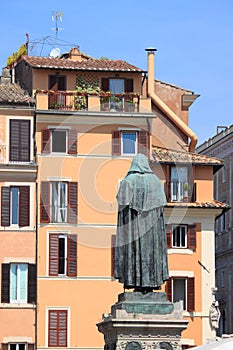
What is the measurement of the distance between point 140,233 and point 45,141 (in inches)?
1115

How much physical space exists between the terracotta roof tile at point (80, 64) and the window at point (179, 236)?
776 centimetres

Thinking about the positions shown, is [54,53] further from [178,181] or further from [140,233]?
[140,233]

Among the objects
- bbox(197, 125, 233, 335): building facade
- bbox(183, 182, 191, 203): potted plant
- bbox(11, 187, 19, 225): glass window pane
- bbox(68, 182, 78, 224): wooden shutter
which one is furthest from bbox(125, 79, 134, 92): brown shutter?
bbox(197, 125, 233, 335): building facade

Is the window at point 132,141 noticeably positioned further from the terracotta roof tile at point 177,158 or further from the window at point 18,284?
the window at point 18,284

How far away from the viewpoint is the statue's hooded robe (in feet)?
119

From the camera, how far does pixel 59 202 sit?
210 ft

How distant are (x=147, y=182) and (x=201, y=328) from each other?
2907cm

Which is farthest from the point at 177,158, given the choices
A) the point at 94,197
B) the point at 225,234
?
the point at 225,234

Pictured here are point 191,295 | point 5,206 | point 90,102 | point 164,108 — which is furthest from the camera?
point 164,108

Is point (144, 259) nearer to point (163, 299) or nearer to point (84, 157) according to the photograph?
point (163, 299)

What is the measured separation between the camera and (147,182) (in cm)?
3656

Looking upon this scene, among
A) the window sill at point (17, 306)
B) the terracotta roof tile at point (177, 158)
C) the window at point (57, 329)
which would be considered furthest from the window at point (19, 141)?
the window at point (57, 329)

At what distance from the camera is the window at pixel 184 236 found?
215ft

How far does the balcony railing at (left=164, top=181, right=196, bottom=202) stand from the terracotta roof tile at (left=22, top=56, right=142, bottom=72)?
18.7ft
